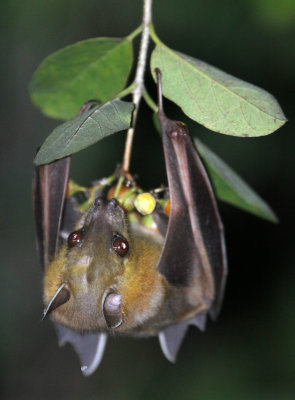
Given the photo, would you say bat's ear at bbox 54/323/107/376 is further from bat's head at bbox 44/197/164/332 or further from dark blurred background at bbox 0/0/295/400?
dark blurred background at bbox 0/0/295/400

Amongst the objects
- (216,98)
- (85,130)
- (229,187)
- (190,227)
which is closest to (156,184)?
(229,187)

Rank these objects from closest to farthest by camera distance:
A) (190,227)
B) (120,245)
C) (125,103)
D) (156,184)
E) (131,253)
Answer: (125,103)
(120,245)
(190,227)
(131,253)
(156,184)

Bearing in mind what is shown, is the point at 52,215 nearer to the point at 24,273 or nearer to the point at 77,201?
the point at 77,201

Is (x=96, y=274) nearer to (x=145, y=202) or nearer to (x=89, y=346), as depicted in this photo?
(x=145, y=202)

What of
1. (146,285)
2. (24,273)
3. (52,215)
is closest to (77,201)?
(52,215)

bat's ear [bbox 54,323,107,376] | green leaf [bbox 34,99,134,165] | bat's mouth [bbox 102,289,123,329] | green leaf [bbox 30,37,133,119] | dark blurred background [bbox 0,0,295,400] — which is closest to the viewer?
green leaf [bbox 34,99,134,165]

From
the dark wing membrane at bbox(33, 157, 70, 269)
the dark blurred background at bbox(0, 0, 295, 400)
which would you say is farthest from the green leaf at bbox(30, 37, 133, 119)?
the dark blurred background at bbox(0, 0, 295, 400)
